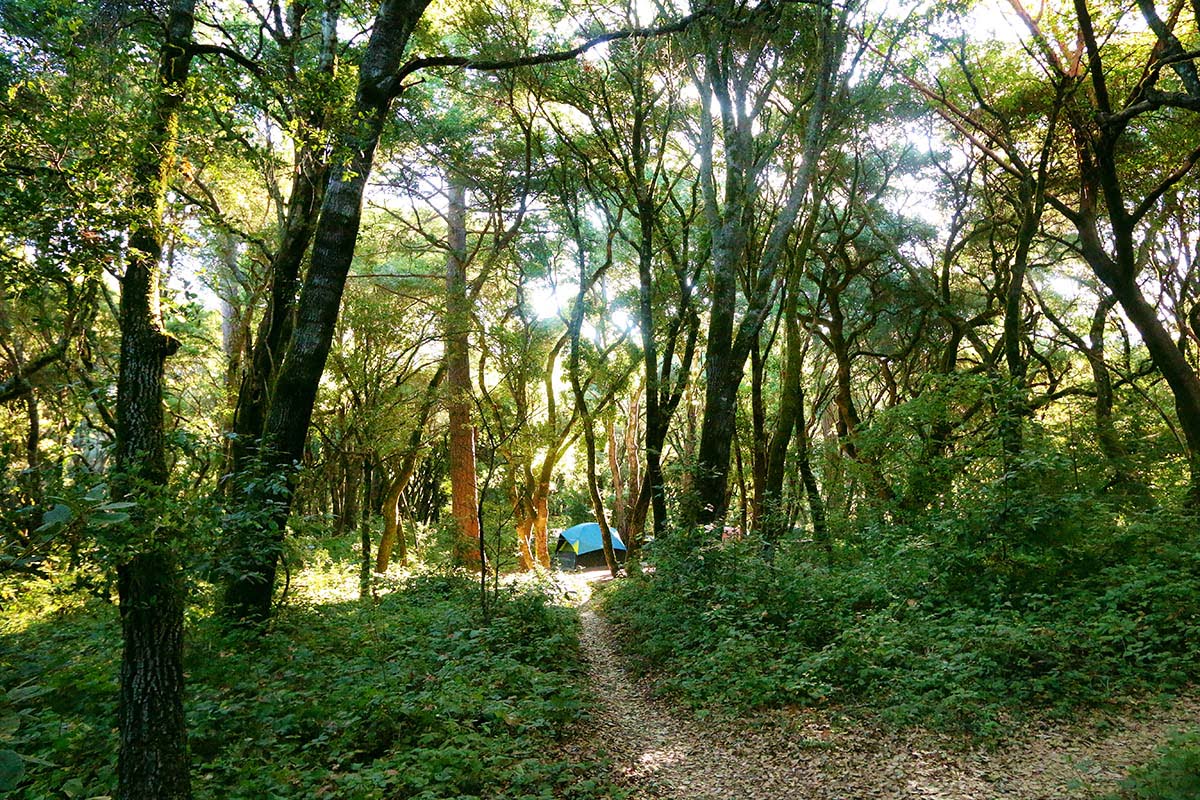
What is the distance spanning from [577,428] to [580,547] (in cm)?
1275

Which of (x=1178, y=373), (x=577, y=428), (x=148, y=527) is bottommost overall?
(x=148, y=527)

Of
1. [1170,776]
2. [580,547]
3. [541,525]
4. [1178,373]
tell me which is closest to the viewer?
[1170,776]

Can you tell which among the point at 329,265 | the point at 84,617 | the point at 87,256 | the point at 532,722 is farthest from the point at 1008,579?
the point at 84,617

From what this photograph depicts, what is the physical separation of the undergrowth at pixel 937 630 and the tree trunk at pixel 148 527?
4.39 m

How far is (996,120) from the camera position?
12547 millimetres

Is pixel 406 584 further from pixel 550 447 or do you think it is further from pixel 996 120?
pixel 996 120

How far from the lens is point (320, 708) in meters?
4.98

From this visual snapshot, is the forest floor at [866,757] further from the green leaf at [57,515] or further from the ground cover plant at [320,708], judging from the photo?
the green leaf at [57,515]

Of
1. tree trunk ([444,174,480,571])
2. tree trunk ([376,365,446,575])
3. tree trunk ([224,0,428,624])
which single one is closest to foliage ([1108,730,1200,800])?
tree trunk ([224,0,428,624])

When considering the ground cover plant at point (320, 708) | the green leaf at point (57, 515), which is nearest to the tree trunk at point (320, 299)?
the ground cover plant at point (320, 708)

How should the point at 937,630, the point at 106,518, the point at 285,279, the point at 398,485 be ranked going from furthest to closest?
the point at 398,485
the point at 285,279
the point at 937,630
the point at 106,518

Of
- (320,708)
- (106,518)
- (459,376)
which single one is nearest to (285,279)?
(320,708)

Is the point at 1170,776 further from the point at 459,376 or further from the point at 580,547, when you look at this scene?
the point at 580,547

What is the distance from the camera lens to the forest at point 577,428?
3.87 meters
